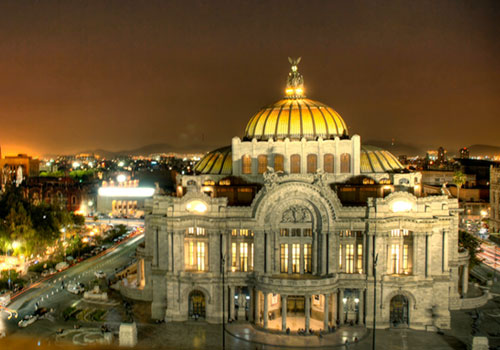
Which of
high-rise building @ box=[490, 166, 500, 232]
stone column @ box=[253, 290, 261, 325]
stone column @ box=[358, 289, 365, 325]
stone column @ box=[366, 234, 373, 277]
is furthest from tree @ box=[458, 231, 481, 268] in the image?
high-rise building @ box=[490, 166, 500, 232]

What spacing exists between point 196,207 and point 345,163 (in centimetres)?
2658

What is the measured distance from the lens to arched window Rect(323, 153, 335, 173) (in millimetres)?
90875

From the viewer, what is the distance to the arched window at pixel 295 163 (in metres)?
91.2

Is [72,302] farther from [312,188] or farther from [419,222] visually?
[419,222]

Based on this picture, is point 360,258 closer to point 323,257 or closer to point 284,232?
point 323,257

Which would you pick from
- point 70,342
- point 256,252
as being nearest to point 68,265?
point 70,342

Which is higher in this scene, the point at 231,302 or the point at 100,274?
the point at 231,302

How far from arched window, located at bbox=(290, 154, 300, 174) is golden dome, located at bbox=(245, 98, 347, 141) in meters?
3.73

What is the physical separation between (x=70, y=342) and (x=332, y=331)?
36.2 m

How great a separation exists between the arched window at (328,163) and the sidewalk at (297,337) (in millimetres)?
26065

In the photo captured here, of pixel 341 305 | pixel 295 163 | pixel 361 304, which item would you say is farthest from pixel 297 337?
pixel 295 163

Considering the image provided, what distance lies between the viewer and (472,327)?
258 feet

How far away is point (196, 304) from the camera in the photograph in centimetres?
8338

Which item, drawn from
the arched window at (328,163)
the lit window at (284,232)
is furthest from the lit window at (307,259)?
the arched window at (328,163)
